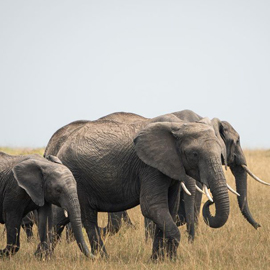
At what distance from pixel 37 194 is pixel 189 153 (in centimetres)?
204

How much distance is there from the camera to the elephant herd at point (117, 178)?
26.0ft

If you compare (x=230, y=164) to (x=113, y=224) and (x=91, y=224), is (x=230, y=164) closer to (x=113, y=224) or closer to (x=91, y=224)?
(x=113, y=224)

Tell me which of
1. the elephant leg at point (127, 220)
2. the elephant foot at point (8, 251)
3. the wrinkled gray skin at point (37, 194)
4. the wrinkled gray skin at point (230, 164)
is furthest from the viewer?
the elephant leg at point (127, 220)

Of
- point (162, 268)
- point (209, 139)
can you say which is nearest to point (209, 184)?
point (209, 139)

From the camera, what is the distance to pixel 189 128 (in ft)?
26.6

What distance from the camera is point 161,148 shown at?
8.28 m

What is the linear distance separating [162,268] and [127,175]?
1.50 meters

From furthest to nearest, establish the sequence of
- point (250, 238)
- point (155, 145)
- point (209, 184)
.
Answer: point (250, 238) < point (155, 145) < point (209, 184)

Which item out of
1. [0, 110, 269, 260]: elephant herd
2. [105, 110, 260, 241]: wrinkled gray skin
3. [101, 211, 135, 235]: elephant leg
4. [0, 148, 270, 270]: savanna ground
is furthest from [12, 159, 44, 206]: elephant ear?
Answer: [105, 110, 260, 241]: wrinkled gray skin

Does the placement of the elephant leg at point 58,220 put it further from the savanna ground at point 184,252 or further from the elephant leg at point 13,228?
the elephant leg at point 13,228

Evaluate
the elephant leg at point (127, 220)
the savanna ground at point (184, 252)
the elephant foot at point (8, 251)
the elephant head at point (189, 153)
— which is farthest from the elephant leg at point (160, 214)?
the elephant leg at point (127, 220)

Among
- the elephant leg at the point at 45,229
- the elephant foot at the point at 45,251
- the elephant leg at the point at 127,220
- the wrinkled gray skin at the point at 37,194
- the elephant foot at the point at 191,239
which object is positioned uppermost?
the wrinkled gray skin at the point at 37,194

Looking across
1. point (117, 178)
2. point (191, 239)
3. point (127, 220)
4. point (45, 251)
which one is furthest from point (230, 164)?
A: point (45, 251)

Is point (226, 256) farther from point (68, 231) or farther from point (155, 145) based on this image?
point (68, 231)
